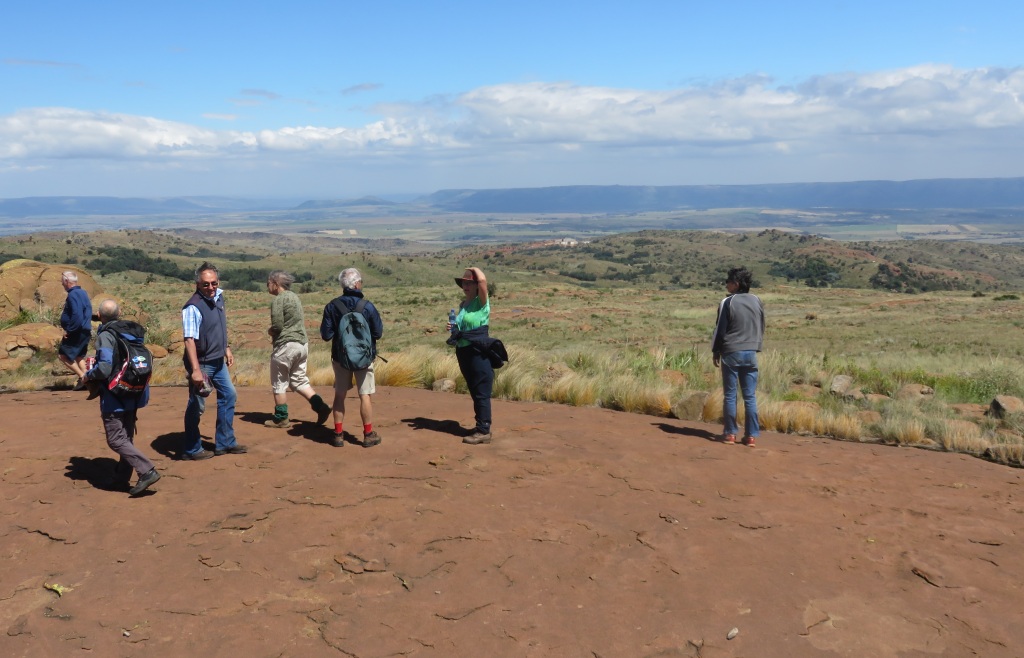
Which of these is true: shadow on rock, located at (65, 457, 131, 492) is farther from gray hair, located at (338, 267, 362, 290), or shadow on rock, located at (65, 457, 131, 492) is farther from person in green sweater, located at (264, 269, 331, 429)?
gray hair, located at (338, 267, 362, 290)

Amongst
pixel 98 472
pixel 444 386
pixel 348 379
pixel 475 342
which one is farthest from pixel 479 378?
pixel 444 386

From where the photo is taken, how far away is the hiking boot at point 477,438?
7.45 meters

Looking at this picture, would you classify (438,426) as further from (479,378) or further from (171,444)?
(171,444)

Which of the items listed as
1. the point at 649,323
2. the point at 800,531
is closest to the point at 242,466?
the point at 800,531

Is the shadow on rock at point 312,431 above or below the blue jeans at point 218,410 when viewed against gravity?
below

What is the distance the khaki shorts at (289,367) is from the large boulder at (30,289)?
11.8m

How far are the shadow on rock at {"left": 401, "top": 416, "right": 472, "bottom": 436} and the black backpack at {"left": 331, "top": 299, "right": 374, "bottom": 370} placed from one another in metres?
1.49

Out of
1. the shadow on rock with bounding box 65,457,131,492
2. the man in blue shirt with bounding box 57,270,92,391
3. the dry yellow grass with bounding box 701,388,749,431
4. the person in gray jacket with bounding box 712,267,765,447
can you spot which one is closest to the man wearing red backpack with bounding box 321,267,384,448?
the shadow on rock with bounding box 65,457,131,492

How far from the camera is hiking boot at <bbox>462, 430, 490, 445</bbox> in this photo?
745 centimetres

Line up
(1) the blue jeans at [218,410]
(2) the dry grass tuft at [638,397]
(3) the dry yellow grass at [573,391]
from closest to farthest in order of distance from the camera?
(1) the blue jeans at [218,410], (2) the dry grass tuft at [638,397], (3) the dry yellow grass at [573,391]

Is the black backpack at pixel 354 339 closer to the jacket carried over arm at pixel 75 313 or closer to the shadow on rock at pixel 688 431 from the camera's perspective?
the shadow on rock at pixel 688 431

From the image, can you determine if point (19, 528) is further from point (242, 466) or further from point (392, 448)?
point (392, 448)

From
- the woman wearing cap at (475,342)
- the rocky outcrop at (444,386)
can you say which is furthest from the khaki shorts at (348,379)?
the rocky outcrop at (444,386)

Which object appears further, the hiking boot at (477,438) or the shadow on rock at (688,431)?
the shadow on rock at (688,431)
